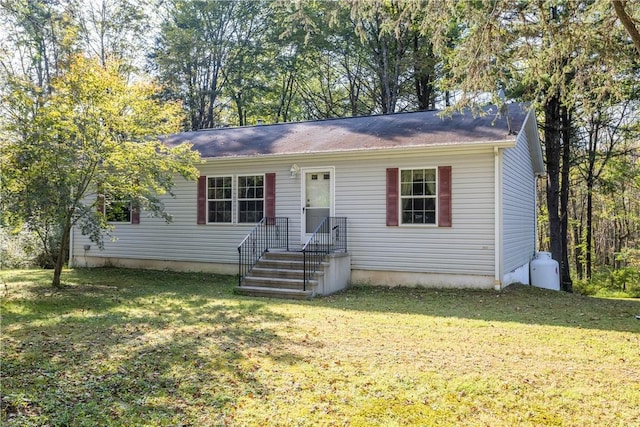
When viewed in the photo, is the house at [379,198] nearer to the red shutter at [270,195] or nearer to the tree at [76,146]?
the red shutter at [270,195]

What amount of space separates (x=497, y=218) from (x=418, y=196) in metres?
1.68

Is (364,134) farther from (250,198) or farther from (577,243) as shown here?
(577,243)

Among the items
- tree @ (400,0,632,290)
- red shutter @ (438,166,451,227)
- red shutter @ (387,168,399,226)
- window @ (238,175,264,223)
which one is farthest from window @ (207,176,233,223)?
tree @ (400,0,632,290)

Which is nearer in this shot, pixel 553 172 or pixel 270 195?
pixel 270 195

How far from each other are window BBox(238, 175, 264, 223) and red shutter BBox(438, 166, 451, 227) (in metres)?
4.39

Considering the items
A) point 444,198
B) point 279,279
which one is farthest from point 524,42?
point 279,279

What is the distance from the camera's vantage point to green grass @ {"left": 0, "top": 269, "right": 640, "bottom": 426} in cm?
344

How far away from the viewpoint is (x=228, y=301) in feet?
27.2

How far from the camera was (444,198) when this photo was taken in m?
9.69

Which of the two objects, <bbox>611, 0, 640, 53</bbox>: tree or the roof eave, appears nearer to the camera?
<bbox>611, 0, 640, 53</bbox>: tree

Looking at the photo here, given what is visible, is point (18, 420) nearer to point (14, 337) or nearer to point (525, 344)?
point (14, 337)

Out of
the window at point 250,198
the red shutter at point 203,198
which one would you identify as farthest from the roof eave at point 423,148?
the red shutter at point 203,198

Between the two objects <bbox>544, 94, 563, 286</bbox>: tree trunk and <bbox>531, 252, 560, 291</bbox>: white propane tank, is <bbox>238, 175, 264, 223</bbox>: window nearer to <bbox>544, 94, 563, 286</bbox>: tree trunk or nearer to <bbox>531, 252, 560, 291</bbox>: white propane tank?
<bbox>531, 252, 560, 291</bbox>: white propane tank

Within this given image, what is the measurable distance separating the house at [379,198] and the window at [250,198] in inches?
1.1
